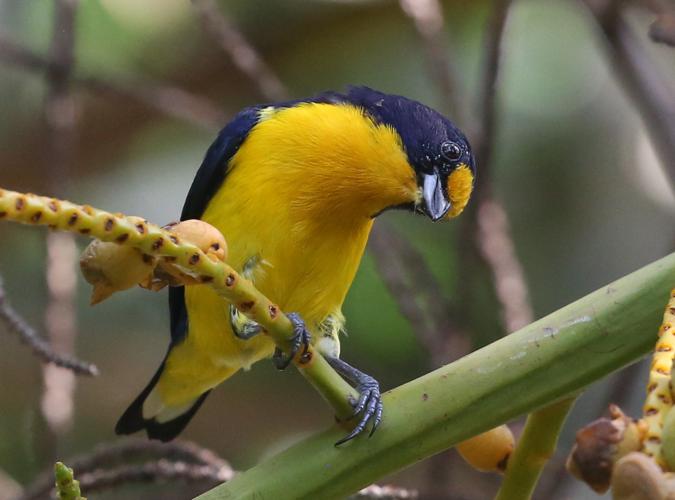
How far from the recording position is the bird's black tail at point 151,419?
2268mm

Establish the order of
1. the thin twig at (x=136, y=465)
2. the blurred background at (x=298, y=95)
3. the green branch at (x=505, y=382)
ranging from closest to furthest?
the green branch at (x=505, y=382), the thin twig at (x=136, y=465), the blurred background at (x=298, y=95)

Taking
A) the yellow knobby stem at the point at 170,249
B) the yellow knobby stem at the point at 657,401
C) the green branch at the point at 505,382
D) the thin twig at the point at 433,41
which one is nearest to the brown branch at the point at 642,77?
the thin twig at the point at 433,41

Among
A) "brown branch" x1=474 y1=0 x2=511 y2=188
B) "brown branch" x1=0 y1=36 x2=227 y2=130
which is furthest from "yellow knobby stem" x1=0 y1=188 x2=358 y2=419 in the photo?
"brown branch" x1=0 y1=36 x2=227 y2=130

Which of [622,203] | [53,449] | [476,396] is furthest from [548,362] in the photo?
[622,203]

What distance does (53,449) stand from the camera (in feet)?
7.32

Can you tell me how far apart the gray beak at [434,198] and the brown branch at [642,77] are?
1.80 ft

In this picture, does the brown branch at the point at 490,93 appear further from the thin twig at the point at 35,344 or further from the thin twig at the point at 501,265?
the thin twig at the point at 35,344

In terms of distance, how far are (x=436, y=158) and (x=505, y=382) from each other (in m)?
1.01

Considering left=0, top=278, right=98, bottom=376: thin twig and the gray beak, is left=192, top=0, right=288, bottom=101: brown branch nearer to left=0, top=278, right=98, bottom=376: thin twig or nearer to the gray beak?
the gray beak

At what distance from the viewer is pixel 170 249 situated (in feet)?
2.84

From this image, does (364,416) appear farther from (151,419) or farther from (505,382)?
(151,419)

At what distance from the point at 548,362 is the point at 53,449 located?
140 centimetres

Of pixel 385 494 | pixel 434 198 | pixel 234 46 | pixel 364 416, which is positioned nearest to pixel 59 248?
pixel 234 46

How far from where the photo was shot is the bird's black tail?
7.44ft
